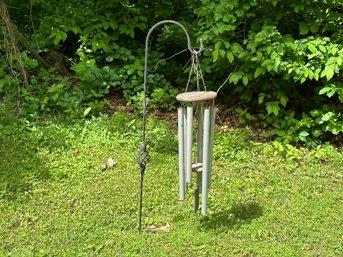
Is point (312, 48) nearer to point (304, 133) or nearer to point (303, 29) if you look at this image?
point (303, 29)

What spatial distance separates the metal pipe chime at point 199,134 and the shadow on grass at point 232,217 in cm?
27

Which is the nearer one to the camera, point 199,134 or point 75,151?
point 199,134

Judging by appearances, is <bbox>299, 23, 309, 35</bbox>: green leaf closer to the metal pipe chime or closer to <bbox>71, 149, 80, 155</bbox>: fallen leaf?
the metal pipe chime

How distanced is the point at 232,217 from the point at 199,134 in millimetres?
864

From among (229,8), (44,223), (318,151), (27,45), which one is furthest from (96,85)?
(318,151)

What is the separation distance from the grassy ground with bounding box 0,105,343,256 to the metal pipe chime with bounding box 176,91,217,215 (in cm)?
41

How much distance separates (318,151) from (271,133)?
0.52 metres

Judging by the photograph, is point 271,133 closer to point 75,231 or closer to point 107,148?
point 107,148

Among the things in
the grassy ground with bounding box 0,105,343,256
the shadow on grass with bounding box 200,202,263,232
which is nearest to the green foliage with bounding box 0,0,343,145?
the grassy ground with bounding box 0,105,343,256

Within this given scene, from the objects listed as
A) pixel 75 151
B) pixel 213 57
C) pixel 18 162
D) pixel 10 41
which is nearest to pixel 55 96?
pixel 10 41

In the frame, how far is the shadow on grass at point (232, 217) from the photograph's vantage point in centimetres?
360

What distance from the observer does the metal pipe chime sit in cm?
309

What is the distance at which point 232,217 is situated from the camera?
12.2 ft

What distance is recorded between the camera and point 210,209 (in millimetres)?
3824
